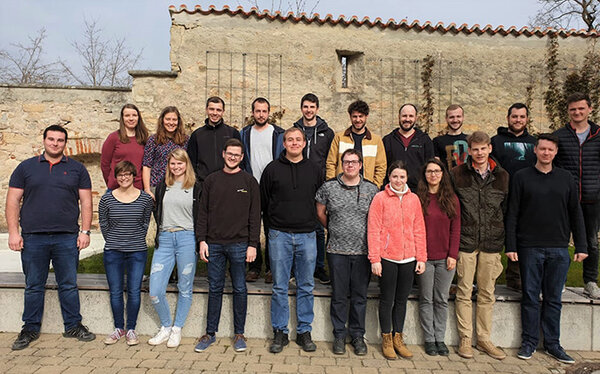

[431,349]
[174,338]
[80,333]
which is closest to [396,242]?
[431,349]

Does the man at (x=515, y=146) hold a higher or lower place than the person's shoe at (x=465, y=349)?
higher

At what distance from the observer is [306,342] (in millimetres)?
3760

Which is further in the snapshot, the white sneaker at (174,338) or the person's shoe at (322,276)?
the person's shoe at (322,276)

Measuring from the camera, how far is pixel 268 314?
4082 mm

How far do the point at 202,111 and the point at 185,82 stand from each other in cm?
61

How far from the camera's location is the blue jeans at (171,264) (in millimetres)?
3818

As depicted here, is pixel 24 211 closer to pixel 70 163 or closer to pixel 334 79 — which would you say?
pixel 70 163

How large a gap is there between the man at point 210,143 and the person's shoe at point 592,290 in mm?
3877

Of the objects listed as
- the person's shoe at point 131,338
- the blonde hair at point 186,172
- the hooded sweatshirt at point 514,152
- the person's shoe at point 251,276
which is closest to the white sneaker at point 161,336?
the person's shoe at point 131,338

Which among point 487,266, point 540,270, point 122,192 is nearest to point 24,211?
point 122,192

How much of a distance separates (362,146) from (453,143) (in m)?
1.03

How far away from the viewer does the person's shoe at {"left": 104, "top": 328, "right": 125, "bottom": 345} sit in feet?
12.7

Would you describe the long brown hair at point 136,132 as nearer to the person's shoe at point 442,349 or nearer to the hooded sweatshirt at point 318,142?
the hooded sweatshirt at point 318,142

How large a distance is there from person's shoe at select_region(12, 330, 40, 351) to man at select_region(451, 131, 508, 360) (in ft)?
13.1
